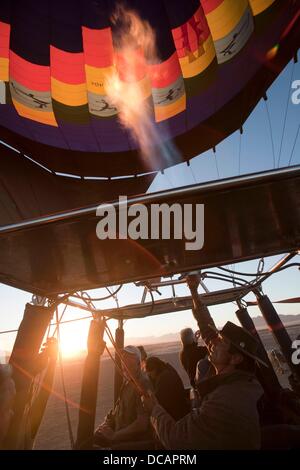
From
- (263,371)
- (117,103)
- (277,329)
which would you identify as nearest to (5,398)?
(263,371)

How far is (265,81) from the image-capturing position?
480 inches

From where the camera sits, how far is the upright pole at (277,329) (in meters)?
4.21

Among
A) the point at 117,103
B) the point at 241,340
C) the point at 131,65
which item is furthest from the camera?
the point at 117,103

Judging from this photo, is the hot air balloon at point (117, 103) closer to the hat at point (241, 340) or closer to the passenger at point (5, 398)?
the passenger at point (5, 398)

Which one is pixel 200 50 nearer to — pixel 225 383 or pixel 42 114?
pixel 42 114

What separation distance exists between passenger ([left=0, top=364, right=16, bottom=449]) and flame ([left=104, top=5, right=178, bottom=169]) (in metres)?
12.0

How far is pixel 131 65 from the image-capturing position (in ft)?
39.1

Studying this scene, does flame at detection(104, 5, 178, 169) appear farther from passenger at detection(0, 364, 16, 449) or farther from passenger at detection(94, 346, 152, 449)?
passenger at detection(0, 364, 16, 449)

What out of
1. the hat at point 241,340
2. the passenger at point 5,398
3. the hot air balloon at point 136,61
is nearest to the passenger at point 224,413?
the hat at point 241,340

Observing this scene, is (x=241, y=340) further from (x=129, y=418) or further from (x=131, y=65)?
(x=131, y=65)

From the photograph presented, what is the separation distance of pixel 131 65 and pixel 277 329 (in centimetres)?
1185
